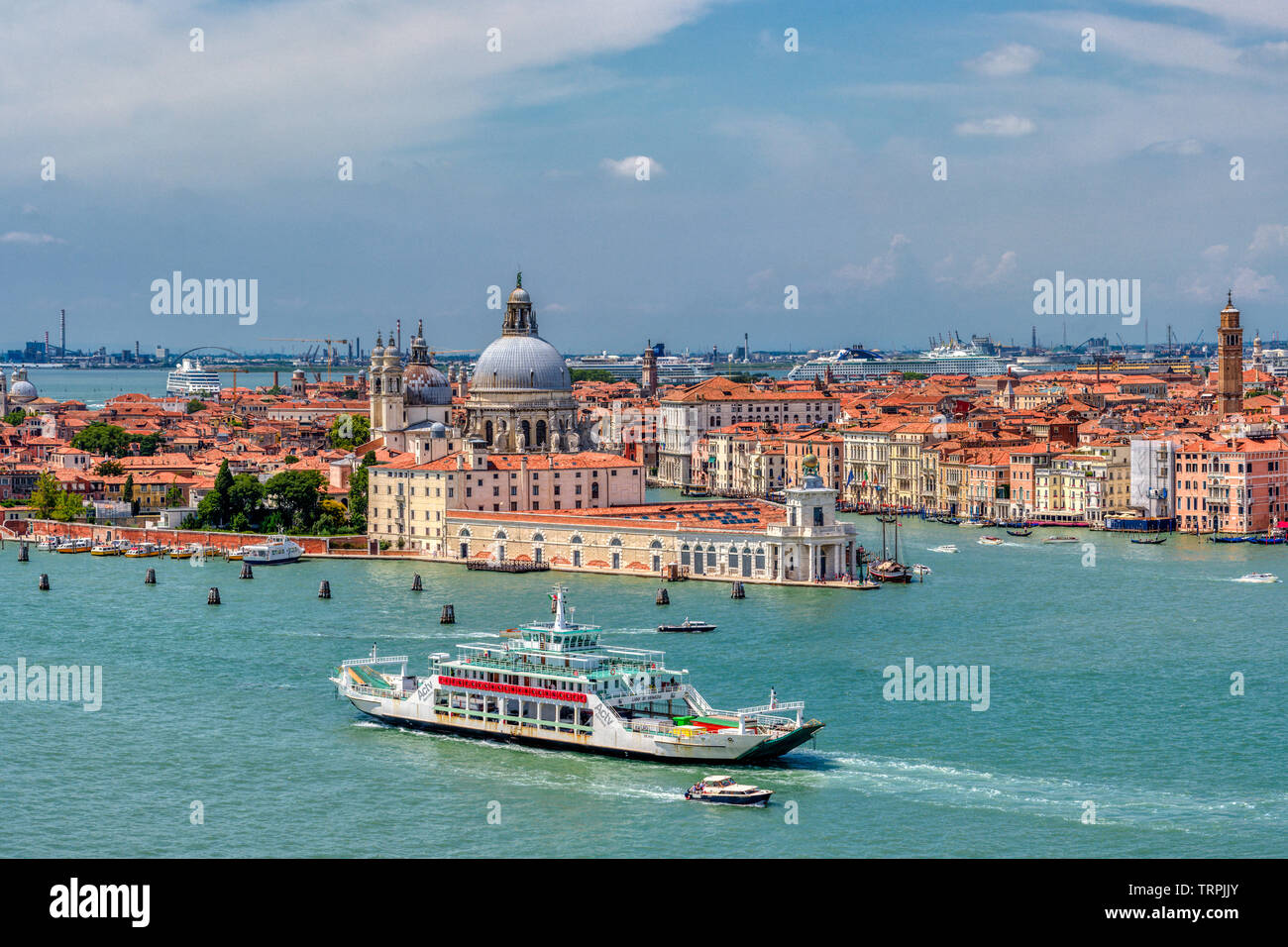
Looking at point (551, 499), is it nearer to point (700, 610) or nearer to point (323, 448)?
point (700, 610)

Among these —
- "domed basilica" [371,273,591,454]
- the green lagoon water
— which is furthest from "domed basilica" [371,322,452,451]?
the green lagoon water

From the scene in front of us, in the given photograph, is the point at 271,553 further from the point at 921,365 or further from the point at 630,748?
the point at 921,365

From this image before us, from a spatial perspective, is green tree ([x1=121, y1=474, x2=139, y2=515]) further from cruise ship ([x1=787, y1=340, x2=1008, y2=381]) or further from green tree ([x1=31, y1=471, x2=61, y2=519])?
cruise ship ([x1=787, y1=340, x2=1008, y2=381])

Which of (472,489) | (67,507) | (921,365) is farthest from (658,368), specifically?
(472,489)

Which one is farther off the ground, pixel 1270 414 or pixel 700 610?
pixel 1270 414

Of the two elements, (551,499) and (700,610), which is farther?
(551,499)

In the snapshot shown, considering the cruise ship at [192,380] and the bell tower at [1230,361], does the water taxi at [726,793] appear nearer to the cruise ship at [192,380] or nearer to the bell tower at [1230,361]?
the bell tower at [1230,361]

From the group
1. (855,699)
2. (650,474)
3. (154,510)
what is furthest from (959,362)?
(855,699)
